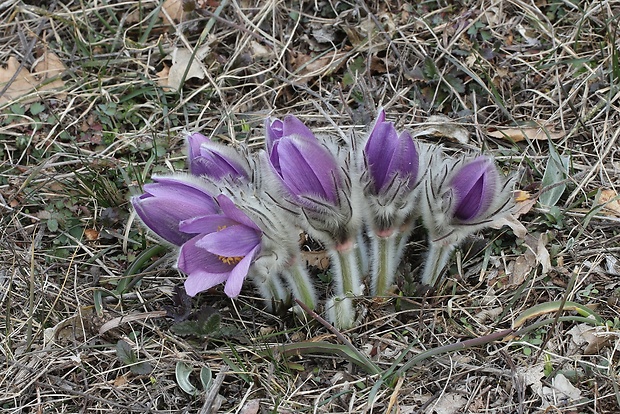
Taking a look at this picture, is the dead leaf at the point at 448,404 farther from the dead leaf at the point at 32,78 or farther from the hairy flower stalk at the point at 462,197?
the dead leaf at the point at 32,78

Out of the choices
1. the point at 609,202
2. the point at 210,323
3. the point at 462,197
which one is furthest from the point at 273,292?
the point at 609,202

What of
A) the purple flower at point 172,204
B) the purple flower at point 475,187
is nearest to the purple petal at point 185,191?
the purple flower at point 172,204

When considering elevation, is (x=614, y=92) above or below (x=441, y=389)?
above

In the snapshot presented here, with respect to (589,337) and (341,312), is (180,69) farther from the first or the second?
(589,337)

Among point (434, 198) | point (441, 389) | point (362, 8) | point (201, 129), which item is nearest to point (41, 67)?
point (201, 129)

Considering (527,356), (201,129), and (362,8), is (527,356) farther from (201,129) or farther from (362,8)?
(362,8)

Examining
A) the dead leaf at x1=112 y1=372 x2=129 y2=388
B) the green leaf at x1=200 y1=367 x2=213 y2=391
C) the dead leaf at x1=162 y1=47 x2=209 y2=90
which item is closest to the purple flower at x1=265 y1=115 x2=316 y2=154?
the green leaf at x1=200 y1=367 x2=213 y2=391

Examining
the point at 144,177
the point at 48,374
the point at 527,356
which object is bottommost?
the point at 527,356
